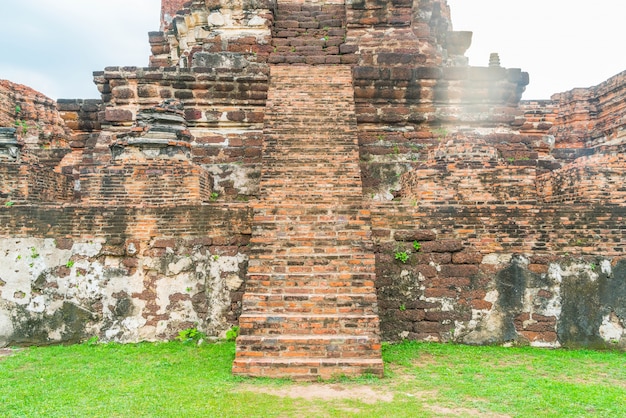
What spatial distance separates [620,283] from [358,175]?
3.40m

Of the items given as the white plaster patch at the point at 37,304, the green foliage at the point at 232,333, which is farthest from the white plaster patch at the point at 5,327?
the green foliage at the point at 232,333

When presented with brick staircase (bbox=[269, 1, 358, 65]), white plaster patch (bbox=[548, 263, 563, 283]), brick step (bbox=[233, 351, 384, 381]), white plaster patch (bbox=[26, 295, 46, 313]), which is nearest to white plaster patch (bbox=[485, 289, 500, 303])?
white plaster patch (bbox=[548, 263, 563, 283])

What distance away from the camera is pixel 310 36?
34.9ft

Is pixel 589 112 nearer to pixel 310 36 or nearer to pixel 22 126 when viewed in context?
pixel 310 36

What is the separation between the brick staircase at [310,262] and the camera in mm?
5059

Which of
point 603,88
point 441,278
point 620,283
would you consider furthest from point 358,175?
point 603,88

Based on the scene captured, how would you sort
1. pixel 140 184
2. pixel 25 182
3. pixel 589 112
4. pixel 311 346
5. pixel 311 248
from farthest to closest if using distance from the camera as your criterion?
pixel 589 112, pixel 25 182, pixel 140 184, pixel 311 248, pixel 311 346

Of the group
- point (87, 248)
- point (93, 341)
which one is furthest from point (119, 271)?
point (93, 341)

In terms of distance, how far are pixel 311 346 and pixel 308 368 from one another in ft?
0.74

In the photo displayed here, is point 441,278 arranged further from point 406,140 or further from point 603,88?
point 603,88

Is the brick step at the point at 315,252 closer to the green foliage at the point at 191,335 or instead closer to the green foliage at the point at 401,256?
the green foliage at the point at 401,256

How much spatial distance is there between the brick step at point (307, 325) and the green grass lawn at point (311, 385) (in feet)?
1.56

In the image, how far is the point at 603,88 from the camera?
15.1 m

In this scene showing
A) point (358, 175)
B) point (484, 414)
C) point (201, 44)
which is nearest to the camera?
point (484, 414)
